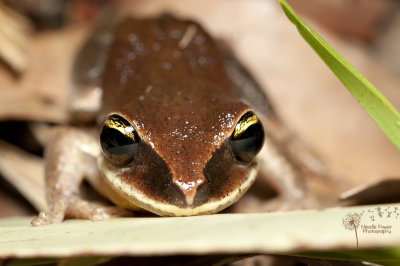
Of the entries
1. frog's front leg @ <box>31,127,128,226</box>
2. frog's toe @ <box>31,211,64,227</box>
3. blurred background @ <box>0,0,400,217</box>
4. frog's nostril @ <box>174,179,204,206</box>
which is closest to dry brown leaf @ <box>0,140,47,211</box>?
blurred background @ <box>0,0,400,217</box>

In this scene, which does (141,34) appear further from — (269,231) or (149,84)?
(269,231)

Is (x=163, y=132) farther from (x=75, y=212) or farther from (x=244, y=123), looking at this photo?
(x=75, y=212)

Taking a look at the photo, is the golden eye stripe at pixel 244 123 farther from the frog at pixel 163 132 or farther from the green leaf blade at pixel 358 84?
the green leaf blade at pixel 358 84

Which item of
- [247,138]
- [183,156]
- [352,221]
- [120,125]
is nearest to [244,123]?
[247,138]

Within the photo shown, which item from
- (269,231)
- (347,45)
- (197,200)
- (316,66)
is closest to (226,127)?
(197,200)

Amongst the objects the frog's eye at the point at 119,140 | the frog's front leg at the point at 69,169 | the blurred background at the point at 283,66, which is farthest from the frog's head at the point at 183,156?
the blurred background at the point at 283,66
